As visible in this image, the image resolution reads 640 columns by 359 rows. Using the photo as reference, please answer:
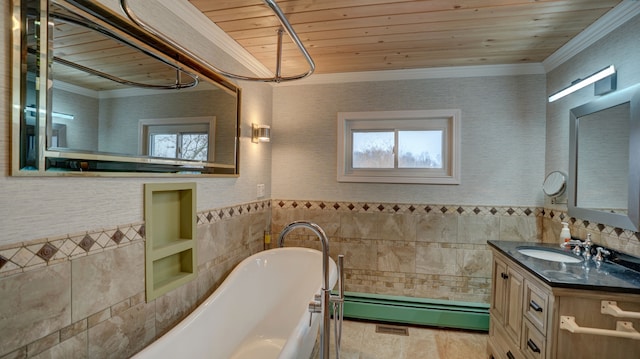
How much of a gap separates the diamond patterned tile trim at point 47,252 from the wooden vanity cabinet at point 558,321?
2.13m

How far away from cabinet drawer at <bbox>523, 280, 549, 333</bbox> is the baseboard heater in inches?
40.5

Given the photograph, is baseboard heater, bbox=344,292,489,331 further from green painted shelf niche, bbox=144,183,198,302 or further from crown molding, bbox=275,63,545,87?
crown molding, bbox=275,63,545,87

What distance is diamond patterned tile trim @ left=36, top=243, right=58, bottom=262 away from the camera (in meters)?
1.01

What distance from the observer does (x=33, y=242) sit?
0.99 m

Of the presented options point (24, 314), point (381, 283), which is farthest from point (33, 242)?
point (381, 283)

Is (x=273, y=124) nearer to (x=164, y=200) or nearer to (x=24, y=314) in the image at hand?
(x=164, y=200)

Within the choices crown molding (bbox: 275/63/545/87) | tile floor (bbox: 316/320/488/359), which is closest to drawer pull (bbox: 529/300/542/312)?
tile floor (bbox: 316/320/488/359)

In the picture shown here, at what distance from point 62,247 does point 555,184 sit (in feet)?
10.0

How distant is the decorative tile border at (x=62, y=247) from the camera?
93 centimetres

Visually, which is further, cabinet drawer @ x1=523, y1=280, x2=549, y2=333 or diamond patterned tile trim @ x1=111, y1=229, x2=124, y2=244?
cabinet drawer @ x1=523, y1=280, x2=549, y2=333

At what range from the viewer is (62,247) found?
1.07 meters

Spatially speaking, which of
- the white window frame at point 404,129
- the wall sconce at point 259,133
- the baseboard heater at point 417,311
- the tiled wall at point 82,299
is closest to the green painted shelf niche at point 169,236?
the tiled wall at point 82,299

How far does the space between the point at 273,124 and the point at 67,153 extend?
1.97m

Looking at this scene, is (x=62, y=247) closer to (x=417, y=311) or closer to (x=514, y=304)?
(x=514, y=304)
